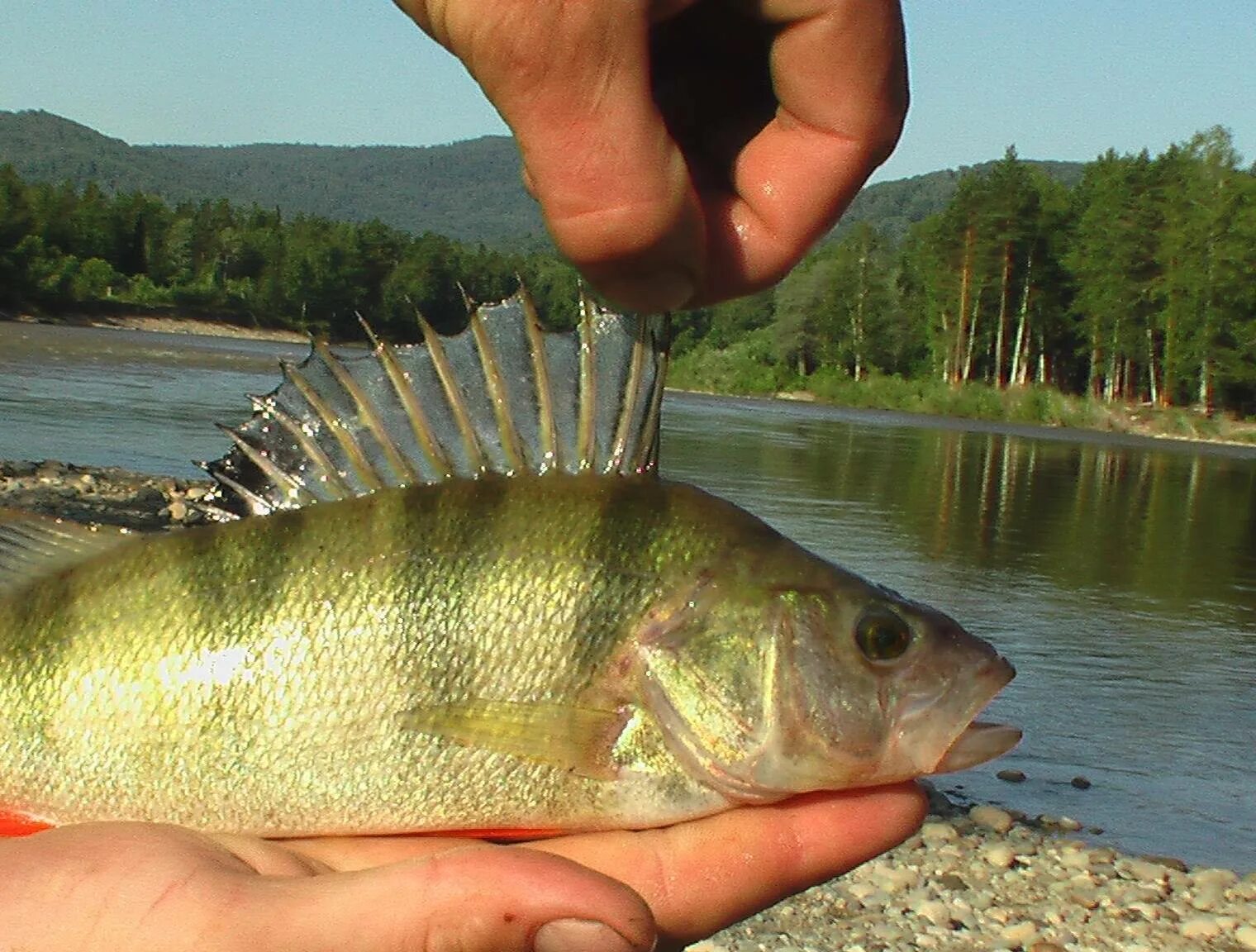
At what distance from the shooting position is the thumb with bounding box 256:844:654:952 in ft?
7.84

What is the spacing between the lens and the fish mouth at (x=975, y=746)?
303cm

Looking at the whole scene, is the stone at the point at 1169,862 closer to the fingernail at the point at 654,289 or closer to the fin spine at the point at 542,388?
the fin spine at the point at 542,388

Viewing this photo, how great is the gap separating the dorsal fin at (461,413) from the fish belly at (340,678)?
1.09 feet

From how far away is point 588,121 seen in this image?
2572mm

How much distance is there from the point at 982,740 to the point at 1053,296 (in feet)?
281

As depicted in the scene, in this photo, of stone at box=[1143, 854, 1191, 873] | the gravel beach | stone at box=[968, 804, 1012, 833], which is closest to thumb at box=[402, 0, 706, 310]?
the gravel beach

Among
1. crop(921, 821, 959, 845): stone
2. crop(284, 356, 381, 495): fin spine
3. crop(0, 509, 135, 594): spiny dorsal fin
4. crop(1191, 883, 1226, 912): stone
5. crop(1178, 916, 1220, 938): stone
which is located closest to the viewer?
crop(0, 509, 135, 594): spiny dorsal fin

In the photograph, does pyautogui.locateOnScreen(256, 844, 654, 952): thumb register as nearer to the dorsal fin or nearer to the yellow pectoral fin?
the yellow pectoral fin

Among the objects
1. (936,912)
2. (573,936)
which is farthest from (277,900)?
(936,912)

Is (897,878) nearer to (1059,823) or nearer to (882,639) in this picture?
(1059,823)

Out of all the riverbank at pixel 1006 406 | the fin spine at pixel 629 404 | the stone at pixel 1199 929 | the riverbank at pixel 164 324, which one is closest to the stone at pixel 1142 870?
the stone at pixel 1199 929

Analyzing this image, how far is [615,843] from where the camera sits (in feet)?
9.74

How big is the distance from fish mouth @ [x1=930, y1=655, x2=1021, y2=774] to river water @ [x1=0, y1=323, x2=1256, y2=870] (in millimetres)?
7274

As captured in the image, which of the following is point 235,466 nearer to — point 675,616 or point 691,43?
point 675,616
